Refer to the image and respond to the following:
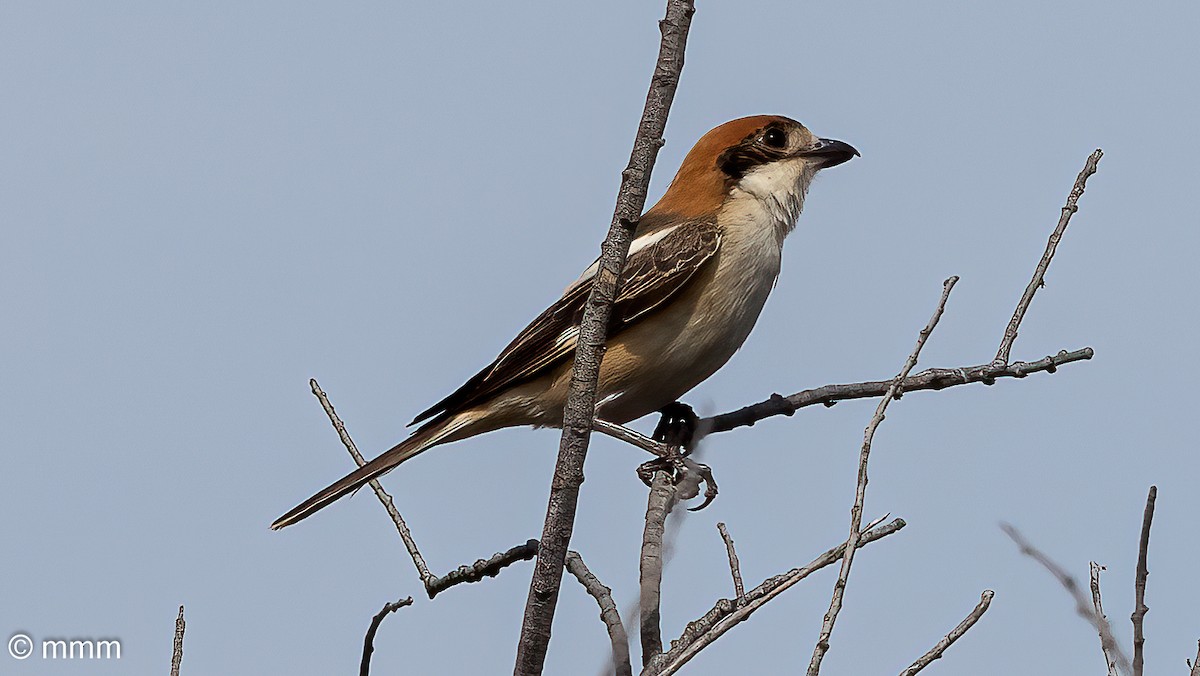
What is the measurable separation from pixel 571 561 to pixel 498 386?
204 cm

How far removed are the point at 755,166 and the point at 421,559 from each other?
2975mm

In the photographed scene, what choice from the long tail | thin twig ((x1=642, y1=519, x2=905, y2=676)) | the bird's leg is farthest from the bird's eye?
thin twig ((x1=642, y1=519, x2=905, y2=676))

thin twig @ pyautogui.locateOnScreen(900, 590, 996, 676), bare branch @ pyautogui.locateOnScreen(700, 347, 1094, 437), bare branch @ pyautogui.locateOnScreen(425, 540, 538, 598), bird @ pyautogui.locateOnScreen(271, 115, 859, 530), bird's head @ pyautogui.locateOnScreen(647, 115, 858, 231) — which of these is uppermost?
bird's head @ pyautogui.locateOnScreen(647, 115, 858, 231)

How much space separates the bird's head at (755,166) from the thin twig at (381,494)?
2211 millimetres

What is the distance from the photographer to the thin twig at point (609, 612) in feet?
10.9

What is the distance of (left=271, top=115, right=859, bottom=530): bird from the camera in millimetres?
5832

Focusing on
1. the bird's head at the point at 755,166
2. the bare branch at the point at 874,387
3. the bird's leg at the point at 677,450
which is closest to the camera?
the bare branch at the point at 874,387

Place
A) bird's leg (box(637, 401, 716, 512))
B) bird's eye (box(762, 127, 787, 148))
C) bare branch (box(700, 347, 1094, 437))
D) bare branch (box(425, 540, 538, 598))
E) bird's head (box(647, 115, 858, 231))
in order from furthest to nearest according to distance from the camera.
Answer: bird's eye (box(762, 127, 787, 148))
bird's head (box(647, 115, 858, 231))
bird's leg (box(637, 401, 716, 512))
bare branch (box(700, 347, 1094, 437))
bare branch (box(425, 540, 538, 598))

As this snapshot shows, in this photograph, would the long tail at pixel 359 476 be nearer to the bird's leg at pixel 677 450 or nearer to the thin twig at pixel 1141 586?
the bird's leg at pixel 677 450

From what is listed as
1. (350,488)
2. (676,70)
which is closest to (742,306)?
(350,488)

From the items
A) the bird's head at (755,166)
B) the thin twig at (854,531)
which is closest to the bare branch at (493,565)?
the thin twig at (854,531)

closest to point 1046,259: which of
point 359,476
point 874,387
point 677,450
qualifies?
Answer: point 874,387

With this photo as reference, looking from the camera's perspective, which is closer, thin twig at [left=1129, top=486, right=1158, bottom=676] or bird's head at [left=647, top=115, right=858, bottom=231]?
thin twig at [left=1129, top=486, right=1158, bottom=676]

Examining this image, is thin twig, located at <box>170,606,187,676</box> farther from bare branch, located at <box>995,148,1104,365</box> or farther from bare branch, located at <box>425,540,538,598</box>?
bare branch, located at <box>995,148,1104,365</box>
